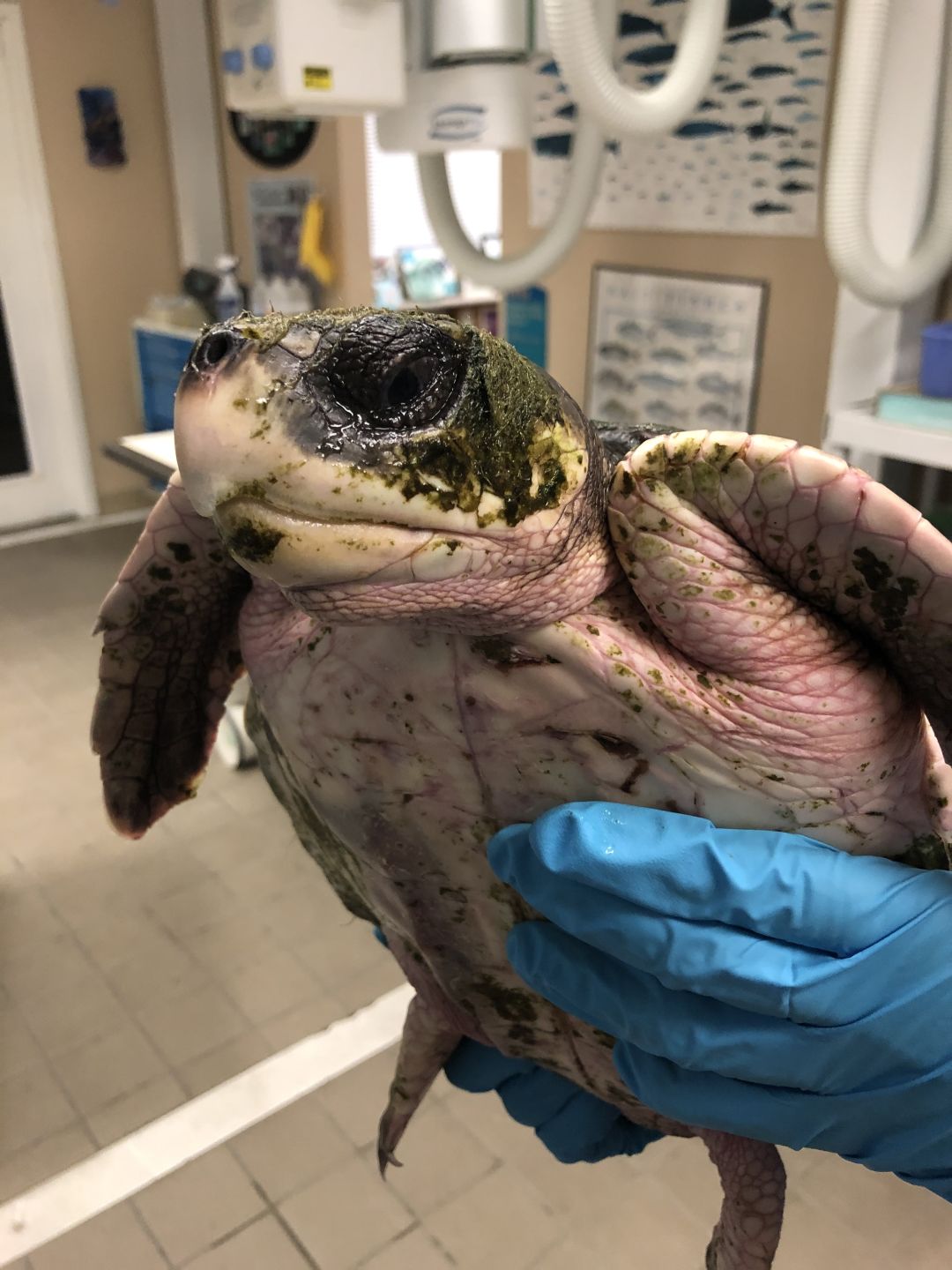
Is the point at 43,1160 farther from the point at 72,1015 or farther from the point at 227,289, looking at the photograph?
the point at 227,289

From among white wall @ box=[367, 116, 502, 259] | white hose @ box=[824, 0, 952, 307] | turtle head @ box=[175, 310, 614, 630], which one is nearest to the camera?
turtle head @ box=[175, 310, 614, 630]

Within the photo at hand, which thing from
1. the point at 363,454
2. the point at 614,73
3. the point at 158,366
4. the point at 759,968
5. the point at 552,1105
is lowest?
the point at 552,1105

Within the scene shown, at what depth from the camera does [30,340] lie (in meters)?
3.87

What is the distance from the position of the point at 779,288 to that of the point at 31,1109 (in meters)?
1.86

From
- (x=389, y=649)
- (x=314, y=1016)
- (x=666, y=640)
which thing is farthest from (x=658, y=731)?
(x=314, y=1016)

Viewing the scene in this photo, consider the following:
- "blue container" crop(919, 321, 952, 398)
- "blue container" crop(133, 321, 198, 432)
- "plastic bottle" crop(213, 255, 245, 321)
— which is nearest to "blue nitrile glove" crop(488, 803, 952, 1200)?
"blue container" crop(919, 321, 952, 398)

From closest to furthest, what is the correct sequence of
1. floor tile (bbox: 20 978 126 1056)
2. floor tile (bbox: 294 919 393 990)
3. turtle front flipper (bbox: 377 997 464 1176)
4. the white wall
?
1. turtle front flipper (bbox: 377 997 464 1176)
2. floor tile (bbox: 20 978 126 1056)
3. floor tile (bbox: 294 919 393 990)
4. the white wall

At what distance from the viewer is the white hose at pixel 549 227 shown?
5.27 feet

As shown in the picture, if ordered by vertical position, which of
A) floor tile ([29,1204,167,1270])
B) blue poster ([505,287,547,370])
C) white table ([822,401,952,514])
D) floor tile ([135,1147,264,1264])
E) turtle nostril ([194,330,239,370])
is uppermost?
turtle nostril ([194,330,239,370])

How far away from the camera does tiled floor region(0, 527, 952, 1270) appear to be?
1272 mm

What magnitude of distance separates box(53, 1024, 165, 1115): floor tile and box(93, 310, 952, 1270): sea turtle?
1.00 metres

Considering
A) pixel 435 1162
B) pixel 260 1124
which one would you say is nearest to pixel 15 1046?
pixel 260 1124

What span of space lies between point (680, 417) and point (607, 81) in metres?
0.74

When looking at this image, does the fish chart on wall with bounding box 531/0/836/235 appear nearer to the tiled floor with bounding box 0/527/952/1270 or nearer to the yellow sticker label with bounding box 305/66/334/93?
the yellow sticker label with bounding box 305/66/334/93
